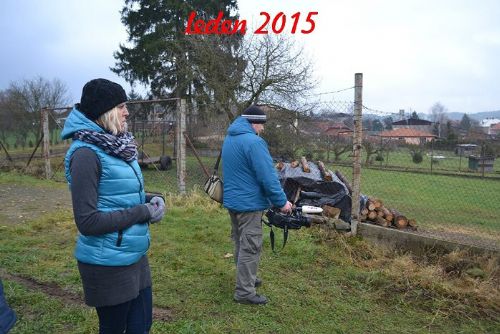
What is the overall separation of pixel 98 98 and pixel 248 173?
5.98 ft

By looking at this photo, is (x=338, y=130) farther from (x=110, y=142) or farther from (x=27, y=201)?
(x=27, y=201)

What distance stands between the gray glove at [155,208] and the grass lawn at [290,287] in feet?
4.77

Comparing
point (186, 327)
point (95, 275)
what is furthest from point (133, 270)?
point (186, 327)

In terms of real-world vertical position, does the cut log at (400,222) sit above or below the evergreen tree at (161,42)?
below

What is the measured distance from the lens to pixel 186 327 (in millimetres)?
3350

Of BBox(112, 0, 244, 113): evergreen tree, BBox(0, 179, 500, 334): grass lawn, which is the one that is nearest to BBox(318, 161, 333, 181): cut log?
BBox(0, 179, 500, 334): grass lawn

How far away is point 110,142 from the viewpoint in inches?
79.4

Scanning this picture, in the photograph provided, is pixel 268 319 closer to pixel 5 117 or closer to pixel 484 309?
pixel 484 309

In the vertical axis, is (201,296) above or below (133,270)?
below

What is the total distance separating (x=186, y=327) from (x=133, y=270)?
140 cm

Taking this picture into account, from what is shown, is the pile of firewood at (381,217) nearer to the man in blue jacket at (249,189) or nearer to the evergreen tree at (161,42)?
the man in blue jacket at (249,189)

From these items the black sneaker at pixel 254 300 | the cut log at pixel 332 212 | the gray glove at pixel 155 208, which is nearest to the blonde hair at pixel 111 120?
the gray glove at pixel 155 208

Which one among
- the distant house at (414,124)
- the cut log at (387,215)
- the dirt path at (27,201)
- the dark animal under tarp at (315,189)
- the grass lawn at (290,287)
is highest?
the distant house at (414,124)

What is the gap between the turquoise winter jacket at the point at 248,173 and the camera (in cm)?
359
